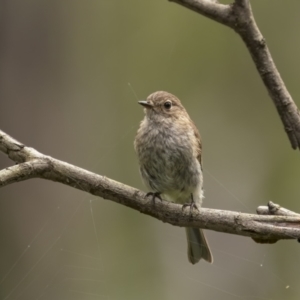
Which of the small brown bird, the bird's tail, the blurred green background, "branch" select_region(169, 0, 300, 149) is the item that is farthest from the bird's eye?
the blurred green background

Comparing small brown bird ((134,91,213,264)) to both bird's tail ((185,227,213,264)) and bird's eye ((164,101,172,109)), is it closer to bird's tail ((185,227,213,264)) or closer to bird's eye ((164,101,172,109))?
bird's eye ((164,101,172,109))

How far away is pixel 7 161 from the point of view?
5.44m

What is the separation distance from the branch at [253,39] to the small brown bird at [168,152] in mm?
985

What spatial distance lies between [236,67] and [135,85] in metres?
1.30

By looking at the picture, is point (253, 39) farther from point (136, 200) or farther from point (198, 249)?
point (198, 249)

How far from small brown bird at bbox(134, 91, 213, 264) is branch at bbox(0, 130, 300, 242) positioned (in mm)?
659

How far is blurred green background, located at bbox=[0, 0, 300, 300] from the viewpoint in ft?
19.0

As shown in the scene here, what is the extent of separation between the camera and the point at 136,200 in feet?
9.45

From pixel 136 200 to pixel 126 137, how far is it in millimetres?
3536

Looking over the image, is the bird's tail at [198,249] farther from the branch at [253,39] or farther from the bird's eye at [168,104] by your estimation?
the branch at [253,39]

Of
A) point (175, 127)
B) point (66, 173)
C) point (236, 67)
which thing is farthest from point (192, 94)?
point (66, 173)

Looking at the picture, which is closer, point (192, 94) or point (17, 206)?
point (17, 206)

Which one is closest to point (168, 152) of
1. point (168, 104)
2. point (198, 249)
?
point (168, 104)

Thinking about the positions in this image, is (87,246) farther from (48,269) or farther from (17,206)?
(17,206)
